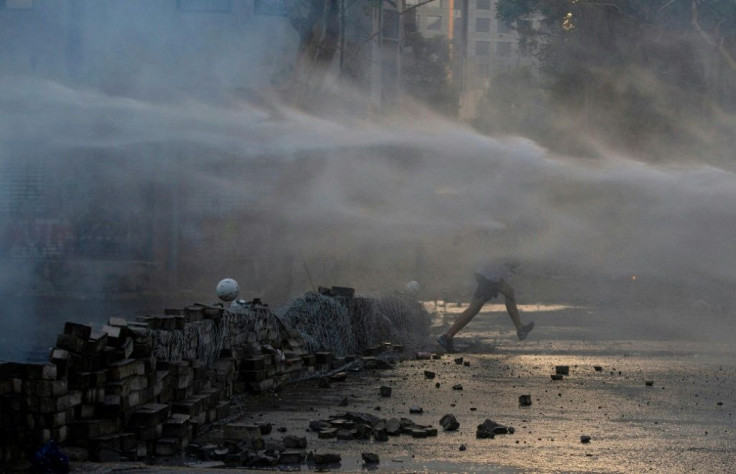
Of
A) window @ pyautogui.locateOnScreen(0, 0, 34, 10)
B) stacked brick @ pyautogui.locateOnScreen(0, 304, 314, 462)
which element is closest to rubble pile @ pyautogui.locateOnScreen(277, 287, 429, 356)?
stacked brick @ pyautogui.locateOnScreen(0, 304, 314, 462)

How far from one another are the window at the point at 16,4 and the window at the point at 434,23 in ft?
341

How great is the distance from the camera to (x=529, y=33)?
53438 millimetres

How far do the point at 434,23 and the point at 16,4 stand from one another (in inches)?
4137

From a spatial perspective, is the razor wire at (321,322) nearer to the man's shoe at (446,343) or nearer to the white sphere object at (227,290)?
the white sphere object at (227,290)

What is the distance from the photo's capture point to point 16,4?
25.9 meters

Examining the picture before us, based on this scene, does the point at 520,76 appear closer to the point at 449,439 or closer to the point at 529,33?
the point at 529,33

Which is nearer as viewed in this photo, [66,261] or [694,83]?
[66,261]

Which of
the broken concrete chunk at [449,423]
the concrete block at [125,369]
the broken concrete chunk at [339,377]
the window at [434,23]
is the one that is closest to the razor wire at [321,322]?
the broken concrete chunk at [339,377]

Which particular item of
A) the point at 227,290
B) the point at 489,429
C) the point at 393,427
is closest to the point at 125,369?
the point at 393,427

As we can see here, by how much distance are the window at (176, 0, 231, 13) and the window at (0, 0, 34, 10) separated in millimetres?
3535

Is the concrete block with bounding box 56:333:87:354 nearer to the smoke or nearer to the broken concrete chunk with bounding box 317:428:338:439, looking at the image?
the broken concrete chunk with bounding box 317:428:338:439

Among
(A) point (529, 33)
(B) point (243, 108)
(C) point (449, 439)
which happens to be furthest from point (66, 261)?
(A) point (529, 33)

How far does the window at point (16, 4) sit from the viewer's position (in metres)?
25.5

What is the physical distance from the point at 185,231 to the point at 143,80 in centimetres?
445
